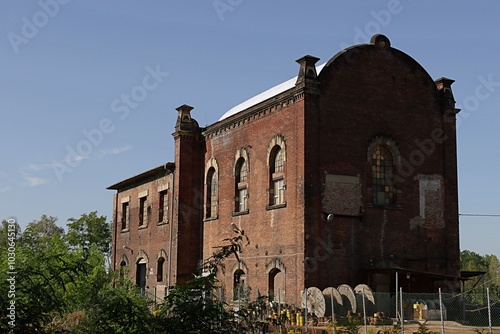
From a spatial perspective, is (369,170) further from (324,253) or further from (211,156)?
(211,156)

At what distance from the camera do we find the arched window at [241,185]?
91.7 ft

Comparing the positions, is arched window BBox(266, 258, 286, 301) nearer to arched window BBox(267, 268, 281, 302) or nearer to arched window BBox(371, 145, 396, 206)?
arched window BBox(267, 268, 281, 302)

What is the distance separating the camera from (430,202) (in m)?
26.0

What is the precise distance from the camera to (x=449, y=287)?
83.6 ft

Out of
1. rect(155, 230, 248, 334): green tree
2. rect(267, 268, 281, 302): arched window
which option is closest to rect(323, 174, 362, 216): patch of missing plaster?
rect(267, 268, 281, 302): arched window

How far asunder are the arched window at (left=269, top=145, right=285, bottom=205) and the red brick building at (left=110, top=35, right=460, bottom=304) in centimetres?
4

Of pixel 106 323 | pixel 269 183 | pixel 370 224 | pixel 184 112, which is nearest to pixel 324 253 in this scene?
pixel 370 224

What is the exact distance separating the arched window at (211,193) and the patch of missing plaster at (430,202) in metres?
9.46

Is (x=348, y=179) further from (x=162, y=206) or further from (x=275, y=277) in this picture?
(x=162, y=206)

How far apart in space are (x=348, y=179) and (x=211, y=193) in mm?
8560

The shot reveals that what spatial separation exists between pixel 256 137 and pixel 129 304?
19.8 m

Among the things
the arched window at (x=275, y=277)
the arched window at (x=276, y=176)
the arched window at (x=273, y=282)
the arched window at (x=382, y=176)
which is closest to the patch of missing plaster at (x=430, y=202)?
the arched window at (x=382, y=176)

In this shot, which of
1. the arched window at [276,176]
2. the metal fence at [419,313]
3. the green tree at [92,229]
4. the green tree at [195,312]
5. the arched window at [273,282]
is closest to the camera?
the green tree at [195,312]

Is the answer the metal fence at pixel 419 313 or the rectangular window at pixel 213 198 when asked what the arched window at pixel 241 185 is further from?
the metal fence at pixel 419 313
